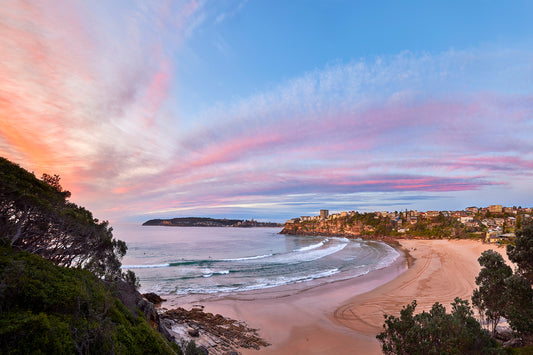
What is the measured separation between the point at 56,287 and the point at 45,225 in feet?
16.6

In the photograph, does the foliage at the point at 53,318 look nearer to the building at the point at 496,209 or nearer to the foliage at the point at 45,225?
the foliage at the point at 45,225

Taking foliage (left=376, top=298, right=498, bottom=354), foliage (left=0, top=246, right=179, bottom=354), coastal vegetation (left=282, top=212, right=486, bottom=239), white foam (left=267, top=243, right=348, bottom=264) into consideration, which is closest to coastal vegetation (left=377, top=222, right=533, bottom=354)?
foliage (left=376, top=298, right=498, bottom=354)

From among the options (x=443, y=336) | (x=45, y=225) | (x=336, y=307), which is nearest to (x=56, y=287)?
(x=45, y=225)

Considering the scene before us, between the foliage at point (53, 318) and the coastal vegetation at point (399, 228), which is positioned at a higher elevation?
the foliage at point (53, 318)

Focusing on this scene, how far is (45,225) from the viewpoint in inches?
349

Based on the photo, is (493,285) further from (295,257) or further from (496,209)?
(496,209)

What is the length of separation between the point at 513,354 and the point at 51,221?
15.8 meters

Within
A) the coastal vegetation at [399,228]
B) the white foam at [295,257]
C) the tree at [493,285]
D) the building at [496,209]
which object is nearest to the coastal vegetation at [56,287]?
the tree at [493,285]

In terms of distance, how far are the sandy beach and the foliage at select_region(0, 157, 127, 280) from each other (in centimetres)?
876

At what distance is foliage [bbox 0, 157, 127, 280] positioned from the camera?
25.7 ft

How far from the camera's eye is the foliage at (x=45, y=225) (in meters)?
7.84

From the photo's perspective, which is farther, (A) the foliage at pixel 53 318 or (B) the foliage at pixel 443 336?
(B) the foliage at pixel 443 336

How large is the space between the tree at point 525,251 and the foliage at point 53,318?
40.1 feet

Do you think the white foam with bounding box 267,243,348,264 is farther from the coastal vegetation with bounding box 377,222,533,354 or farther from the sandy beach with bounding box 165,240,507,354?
the coastal vegetation with bounding box 377,222,533,354
